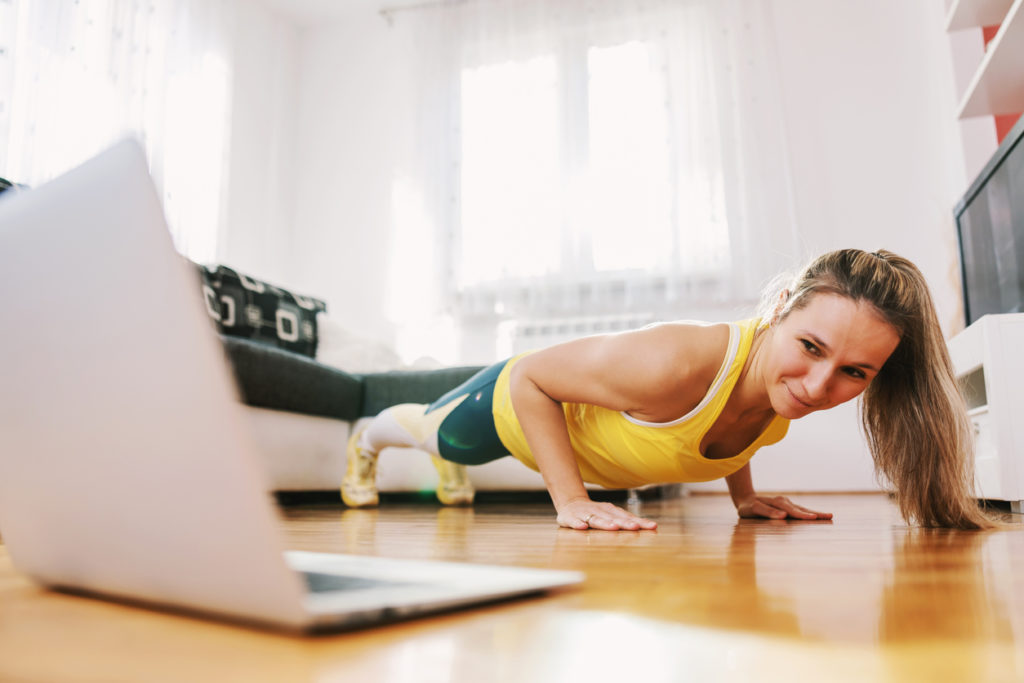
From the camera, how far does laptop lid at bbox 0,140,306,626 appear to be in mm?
335

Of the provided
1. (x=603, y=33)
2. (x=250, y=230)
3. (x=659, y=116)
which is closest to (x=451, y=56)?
(x=603, y=33)

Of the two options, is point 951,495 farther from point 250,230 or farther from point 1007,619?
point 250,230

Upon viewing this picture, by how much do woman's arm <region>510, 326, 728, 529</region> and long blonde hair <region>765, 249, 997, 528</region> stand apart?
0.18 meters

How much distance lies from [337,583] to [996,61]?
2798 millimetres

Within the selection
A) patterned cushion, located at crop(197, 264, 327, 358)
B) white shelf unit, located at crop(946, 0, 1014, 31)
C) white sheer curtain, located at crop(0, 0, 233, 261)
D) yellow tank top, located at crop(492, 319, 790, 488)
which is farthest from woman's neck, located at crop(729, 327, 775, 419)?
white sheer curtain, located at crop(0, 0, 233, 261)

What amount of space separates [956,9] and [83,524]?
3.27 metres

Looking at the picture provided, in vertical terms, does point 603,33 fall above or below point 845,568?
above

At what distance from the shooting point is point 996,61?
238cm

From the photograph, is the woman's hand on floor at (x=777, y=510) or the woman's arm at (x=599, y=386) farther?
the woman's hand on floor at (x=777, y=510)

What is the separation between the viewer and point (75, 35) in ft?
9.75

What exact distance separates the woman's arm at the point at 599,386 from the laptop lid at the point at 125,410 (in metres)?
0.84

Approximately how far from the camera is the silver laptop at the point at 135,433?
0.34m

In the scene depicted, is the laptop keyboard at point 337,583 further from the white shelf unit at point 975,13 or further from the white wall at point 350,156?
the white wall at point 350,156

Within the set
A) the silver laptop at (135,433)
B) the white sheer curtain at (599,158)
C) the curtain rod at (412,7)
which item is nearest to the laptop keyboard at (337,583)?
the silver laptop at (135,433)
